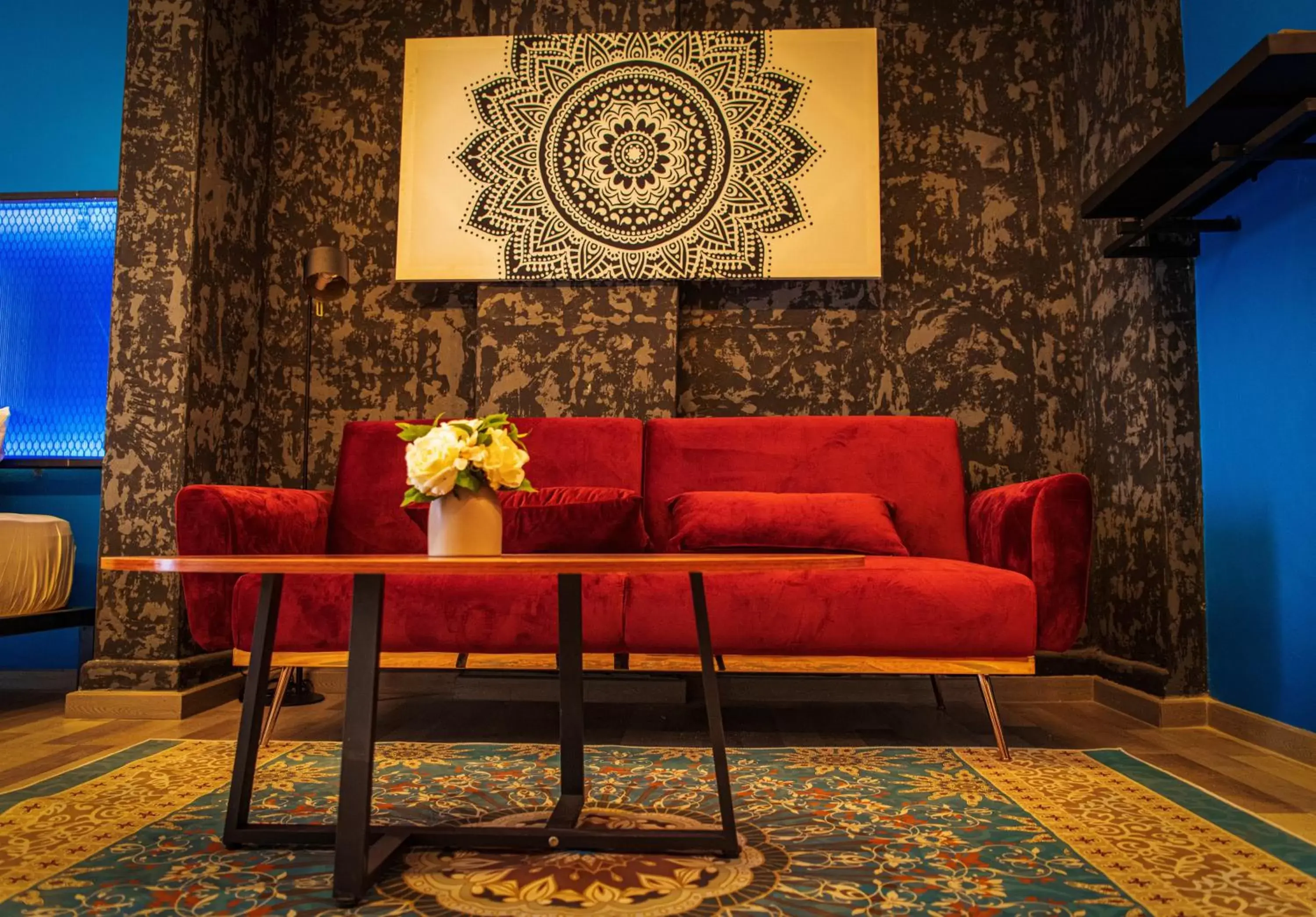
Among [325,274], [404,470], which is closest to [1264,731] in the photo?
[404,470]

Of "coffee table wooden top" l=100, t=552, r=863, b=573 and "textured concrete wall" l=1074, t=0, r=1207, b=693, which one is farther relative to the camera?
"textured concrete wall" l=1074, t=0, r=1207, b=693

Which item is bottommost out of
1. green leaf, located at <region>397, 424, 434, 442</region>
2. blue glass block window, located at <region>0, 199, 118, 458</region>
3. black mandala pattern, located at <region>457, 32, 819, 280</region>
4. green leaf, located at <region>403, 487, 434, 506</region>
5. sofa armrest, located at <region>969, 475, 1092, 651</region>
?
sofa armrest, located at <region>969, 475, 1092, 651</region>

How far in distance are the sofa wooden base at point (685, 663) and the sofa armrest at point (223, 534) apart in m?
0.11

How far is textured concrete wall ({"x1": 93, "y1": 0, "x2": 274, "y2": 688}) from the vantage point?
290 centimetres

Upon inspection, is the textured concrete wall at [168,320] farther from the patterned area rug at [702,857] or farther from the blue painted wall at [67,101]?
the patterned area rug at [702,857]

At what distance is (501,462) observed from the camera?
164cm

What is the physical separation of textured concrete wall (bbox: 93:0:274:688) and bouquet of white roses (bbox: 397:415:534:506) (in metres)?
1.69

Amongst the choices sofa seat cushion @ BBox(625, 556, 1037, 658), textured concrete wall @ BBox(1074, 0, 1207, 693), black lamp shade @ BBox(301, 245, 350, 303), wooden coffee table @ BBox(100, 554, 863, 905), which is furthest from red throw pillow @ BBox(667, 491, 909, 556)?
black lamp shade @ BBox(301, 245, 350, 303)

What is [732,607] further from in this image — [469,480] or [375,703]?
[375,703]

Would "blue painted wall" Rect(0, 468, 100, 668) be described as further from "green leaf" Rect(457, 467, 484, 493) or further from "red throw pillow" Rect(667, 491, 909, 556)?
"green leaf" Rect(457, 467, 484, 493)

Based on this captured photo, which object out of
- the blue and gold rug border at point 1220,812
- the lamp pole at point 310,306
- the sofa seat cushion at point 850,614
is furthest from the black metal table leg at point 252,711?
the blue and gold rug border at point 1220,812

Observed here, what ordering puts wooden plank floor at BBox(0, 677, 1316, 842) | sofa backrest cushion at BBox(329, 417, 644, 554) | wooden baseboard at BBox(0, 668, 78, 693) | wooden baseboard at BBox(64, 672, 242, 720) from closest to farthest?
1. wooden plank floor at BBox(0, 677, 1316, 842)
2. wooden baseboard at BBox(64, 672, 242, 720)
3. sofa backrest cushion at BBox(329, 417, 644, 554)
4. wooden baseboard at BBox(0, 668, 78, 693)

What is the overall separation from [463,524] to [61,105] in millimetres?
3022

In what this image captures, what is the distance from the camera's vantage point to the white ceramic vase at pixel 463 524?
63.4 inches
